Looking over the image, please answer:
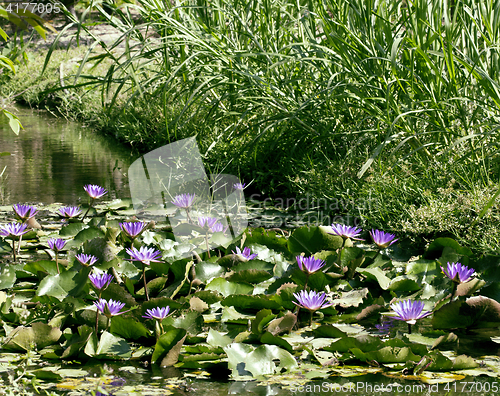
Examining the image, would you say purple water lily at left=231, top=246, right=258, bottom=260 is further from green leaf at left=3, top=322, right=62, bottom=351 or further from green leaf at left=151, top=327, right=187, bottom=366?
green leaf at left=3, top=322, right=62, bottom=351

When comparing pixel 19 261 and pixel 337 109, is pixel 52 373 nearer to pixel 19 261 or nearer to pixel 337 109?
pixel 19 261

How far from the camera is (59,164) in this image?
4.68 m

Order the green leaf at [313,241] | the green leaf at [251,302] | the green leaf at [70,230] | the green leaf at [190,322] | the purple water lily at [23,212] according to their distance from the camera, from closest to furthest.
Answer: the green leaf at [190,322] < the green leaf at [251,302] < the green leaf at [313,241] < the purple water lily at [23,212] < the green leaf at [70,230]

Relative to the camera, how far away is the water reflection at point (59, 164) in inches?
145

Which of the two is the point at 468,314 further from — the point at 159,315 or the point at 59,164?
the point at 59,164

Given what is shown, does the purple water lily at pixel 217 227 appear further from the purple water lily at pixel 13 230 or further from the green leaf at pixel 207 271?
the purple water lily at pixel 13 230

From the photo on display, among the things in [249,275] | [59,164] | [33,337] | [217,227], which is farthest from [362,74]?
[59,164]

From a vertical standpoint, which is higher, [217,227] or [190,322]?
[217,227]

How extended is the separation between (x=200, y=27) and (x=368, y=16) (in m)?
1.27

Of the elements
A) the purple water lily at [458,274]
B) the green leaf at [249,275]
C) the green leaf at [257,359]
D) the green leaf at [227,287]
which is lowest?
the green leaf at [257,359]

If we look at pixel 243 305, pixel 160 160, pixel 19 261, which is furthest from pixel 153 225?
pixel 243 305

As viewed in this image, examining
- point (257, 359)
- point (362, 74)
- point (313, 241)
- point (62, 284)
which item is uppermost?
point (362, 74)

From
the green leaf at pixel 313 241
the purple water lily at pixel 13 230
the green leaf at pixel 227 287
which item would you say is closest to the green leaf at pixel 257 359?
the green leaf at pixel 227 287

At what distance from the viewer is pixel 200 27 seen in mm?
3580
